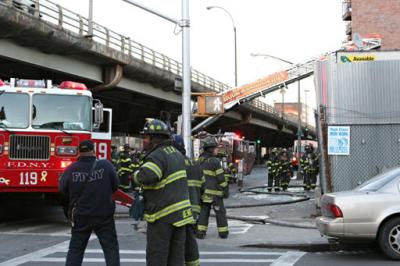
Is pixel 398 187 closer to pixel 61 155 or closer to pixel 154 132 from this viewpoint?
pixel 154 132

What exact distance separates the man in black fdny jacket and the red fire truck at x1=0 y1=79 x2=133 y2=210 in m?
5.20

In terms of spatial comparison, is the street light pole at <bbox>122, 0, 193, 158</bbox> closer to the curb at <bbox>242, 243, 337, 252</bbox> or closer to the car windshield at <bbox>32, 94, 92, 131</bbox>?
the car windshield at <bbox>32, 94, 92, 131</bbox>

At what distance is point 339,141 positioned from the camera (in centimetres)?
1222

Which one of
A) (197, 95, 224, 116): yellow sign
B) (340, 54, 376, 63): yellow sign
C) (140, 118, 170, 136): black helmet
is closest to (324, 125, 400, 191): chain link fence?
(340, 54, 376, 63): yellow sign

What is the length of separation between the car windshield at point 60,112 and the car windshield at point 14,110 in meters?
0.18

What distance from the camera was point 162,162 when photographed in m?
5.12

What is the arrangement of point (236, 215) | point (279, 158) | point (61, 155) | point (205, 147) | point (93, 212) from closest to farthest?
1. point (93, 212)
2. point (205, 147)
3. point (61, 155)
4. point (236, 215)
5. point (279, 158)

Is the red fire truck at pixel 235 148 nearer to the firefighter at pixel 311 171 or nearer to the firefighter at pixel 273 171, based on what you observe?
the firefighter at pixel 273 171

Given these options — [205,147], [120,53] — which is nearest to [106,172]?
[205,147]

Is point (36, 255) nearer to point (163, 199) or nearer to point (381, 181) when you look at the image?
point (163, 199)

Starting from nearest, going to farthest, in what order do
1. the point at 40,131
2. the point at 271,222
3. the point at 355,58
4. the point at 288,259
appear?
the point at 288,259
the point at 40,131
the point at 271,222
the point at 355,58

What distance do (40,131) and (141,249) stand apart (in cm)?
385

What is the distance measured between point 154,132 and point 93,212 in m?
1.52

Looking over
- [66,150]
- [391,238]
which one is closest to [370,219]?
[391,238]
